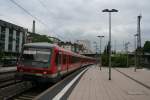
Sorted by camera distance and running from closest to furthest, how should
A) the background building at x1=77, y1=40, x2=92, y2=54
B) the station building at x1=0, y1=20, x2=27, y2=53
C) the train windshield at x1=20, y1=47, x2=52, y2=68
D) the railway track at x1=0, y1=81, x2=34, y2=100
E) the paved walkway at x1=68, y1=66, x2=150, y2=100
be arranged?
the paved walkway at x1=68, y1=66, x2=150, y2=100, the railway track at x1=0, y1=81, x2=34, y2=100, the train windshield at x1=20, y1=47, x2=52, y2=68, the station building at x1=0, y1=20, x2=27, y2=53, the background building at x1=77, y1=40, x2=92, y2=54

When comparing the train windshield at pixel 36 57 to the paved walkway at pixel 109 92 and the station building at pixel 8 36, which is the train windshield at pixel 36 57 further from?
the station building at pixel 8 36

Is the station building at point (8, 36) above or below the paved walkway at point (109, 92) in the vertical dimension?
above

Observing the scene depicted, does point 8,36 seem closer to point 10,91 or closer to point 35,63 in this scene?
point 35,63

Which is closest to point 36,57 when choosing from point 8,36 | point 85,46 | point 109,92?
point 109,92

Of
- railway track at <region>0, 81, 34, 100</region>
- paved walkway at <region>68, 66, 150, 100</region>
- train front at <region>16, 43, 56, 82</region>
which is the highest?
train front at <region>16, 43, 56, 82</region>

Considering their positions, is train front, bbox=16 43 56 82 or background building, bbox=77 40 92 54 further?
background building, bbox=77 40 92 54

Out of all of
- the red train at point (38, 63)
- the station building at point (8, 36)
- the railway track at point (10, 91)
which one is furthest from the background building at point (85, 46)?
the red train at point (38, 63)

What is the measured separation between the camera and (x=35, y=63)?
19.7m

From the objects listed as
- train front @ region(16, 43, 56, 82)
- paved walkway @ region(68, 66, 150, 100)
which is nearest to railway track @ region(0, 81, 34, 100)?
train front @ region(16, 43, 56, 82)

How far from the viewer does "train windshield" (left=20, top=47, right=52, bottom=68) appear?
64.7 ft

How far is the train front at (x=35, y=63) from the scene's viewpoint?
19.3m

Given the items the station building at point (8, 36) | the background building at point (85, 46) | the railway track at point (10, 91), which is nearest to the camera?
the railway track at point (10, 91)

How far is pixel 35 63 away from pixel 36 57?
17.9 inches

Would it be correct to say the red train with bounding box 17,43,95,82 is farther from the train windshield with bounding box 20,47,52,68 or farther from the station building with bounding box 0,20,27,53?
the station building with bounding box 0,20,27,53
